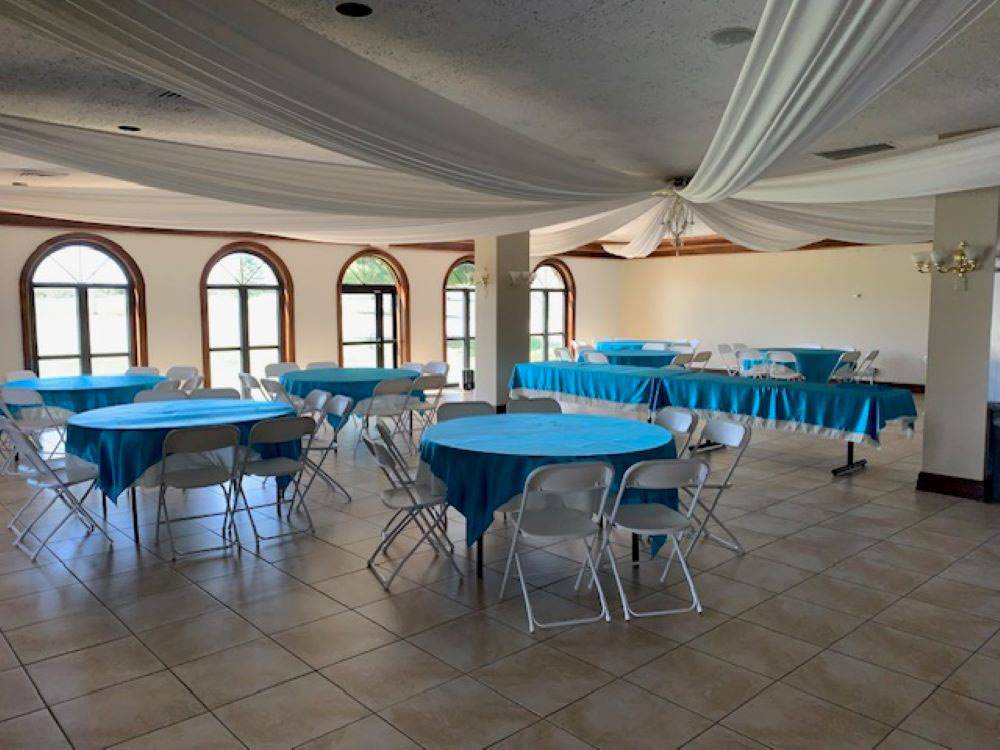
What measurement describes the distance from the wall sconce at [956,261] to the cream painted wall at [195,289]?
8.07 m

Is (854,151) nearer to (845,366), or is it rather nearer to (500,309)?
(500,309)

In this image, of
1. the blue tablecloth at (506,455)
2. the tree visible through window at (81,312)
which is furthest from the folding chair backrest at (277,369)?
the blue tablecloth at (506,455)

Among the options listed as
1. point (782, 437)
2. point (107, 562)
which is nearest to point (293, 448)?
point (107, 562)

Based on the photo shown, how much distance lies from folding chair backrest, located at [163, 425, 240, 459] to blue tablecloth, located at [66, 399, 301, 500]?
0.21m

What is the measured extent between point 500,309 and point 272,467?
16.5ft

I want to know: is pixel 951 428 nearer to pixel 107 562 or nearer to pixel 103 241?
pixel 107 562

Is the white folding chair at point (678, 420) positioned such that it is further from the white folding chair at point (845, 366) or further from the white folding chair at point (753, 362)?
the white folding chair at point (845, 366)

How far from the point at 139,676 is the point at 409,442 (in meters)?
4.55

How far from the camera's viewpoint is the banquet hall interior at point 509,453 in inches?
105

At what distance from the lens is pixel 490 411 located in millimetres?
5250

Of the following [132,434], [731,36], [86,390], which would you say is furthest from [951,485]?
[86,390]

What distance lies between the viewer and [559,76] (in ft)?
12.7

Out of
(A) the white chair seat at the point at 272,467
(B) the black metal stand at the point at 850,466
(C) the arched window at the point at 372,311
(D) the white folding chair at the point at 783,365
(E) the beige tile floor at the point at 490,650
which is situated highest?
(C) the arched window at the point at 372,311

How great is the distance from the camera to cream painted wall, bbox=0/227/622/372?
348 inches
